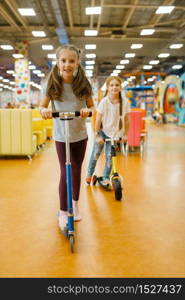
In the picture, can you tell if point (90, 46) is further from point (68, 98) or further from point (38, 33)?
point (68, 98)

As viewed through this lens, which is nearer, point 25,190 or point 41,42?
point 25,190

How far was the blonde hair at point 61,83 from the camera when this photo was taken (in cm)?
208

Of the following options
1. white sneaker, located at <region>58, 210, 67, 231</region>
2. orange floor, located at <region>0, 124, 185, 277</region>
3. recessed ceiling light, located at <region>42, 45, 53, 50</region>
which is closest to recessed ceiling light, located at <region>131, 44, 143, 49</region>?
recessed ceiling light, located at <region>42, 45, 53, 50</region>

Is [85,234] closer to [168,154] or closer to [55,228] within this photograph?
[55,228]

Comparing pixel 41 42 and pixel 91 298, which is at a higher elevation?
pixel 41 42

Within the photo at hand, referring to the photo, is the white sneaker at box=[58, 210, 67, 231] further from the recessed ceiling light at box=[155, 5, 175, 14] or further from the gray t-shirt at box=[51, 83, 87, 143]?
the recessed ceiling light at box=[155, 5, 175, 14]

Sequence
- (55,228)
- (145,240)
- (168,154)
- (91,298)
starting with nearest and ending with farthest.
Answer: (91,298)
(145,240)
(55,228)
(168,154)

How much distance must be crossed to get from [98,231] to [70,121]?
951mm

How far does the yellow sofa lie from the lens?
18.1 feet

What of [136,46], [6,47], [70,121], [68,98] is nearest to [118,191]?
[70,121]

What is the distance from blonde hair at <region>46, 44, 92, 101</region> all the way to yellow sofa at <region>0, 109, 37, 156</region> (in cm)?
354

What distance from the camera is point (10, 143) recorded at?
5.57 metres

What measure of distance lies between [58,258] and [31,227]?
0.60 meters

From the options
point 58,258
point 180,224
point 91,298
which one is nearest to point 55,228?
point 58,258
